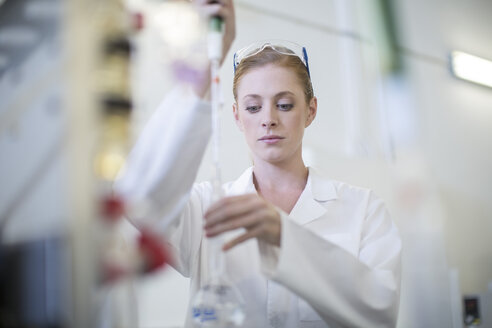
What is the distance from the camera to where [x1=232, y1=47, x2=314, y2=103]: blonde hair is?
1122mm

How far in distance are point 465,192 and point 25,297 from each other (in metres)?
2.63

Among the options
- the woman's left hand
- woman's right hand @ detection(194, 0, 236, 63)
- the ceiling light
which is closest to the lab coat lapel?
the woman's left hand

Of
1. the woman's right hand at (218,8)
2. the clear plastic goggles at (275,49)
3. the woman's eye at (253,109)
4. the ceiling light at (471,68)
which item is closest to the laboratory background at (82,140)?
the woman's right hand at (218,8)

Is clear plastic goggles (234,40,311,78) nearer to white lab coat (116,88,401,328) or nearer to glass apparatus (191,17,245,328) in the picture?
white lab coat (116,88,401,328)

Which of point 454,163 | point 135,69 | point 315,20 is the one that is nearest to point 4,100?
point 135,69

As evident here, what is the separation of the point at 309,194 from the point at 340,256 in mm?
317

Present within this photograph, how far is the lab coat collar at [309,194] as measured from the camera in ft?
3.62

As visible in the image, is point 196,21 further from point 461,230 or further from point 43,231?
point 461,230

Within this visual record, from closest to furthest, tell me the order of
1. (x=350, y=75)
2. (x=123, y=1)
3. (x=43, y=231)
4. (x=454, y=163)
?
(x=43, y=231)
(x=123, y=1)
(x=350, y=75)
(x=454, y=163)

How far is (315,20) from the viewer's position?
2.29 meters

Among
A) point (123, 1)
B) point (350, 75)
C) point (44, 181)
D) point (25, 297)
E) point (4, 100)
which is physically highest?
point (350, 75)

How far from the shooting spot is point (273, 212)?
2.41ft

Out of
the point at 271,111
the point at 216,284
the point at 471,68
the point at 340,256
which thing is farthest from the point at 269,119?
the point at 471,68

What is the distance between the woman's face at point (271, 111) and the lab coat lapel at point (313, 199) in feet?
0.32
